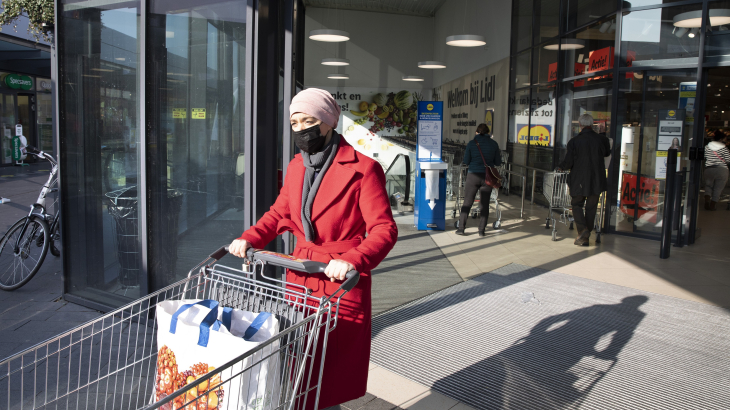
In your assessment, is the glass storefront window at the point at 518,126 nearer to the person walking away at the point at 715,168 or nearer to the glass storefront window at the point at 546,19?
the glass storefront window at the point at 546,19

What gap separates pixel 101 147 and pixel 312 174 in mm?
3209

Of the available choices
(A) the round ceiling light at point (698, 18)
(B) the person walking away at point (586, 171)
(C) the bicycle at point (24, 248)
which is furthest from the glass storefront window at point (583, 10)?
(C) the bicycle at point (24, 248)

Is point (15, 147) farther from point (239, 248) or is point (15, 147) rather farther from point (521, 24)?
point (239, 248)

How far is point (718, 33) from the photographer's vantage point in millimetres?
7578

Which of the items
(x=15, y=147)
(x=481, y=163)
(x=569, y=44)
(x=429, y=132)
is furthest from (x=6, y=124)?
(x=569, y=44)

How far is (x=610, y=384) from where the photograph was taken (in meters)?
3.46

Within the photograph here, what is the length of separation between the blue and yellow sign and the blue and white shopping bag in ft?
36.3

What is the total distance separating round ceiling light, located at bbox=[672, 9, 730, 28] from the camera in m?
7.51

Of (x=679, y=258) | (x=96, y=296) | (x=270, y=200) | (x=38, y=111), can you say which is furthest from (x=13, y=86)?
(x=679, y=258)

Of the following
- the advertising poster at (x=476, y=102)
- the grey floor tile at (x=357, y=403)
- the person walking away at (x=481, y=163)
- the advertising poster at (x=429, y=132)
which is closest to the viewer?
the grey floor tile at (x=357, y=403)

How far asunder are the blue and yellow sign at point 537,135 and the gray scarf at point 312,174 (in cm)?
1047

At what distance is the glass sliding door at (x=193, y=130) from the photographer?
408 centimetres

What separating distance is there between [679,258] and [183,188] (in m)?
6.24

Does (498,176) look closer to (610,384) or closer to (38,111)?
(610,384)
